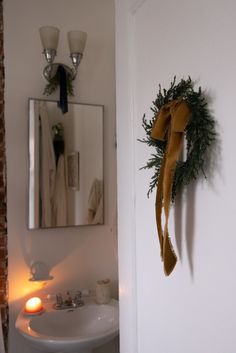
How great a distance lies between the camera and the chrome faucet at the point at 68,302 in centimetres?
191

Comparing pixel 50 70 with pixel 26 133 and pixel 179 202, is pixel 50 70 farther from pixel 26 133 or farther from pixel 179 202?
pixel 179 202

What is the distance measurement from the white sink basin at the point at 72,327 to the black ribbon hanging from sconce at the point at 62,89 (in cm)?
117

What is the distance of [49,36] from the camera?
1878 mm

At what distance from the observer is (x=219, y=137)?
0.66 meters

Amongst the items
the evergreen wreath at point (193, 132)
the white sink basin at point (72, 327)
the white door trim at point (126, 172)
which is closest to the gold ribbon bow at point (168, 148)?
the evergreen wreath at point (193, 132)

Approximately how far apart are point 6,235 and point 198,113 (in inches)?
60.9

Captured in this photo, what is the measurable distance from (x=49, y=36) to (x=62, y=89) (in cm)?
30

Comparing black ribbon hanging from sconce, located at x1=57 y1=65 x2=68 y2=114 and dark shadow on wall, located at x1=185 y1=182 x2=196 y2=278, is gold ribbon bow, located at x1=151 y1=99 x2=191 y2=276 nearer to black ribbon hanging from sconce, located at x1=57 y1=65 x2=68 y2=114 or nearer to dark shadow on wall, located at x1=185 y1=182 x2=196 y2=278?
dark shadow on wall, located at x1=185 y1=182 x2=196 y2=278

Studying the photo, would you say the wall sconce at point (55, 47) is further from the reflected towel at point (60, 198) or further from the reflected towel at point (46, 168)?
the reflected towel at point (60, 198)

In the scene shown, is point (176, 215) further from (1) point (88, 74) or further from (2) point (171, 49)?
(1) point (88, 74)

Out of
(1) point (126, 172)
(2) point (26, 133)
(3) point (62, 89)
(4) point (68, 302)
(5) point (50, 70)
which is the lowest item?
(4) point (68, 302)

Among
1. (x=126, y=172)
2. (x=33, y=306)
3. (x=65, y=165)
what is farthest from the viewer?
(x=65, y=165)

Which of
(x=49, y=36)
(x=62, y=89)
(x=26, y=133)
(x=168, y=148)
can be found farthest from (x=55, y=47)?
(x=168, y=148)

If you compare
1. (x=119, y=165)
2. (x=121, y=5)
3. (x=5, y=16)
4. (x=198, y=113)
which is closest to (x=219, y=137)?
(x=198, y=113)
